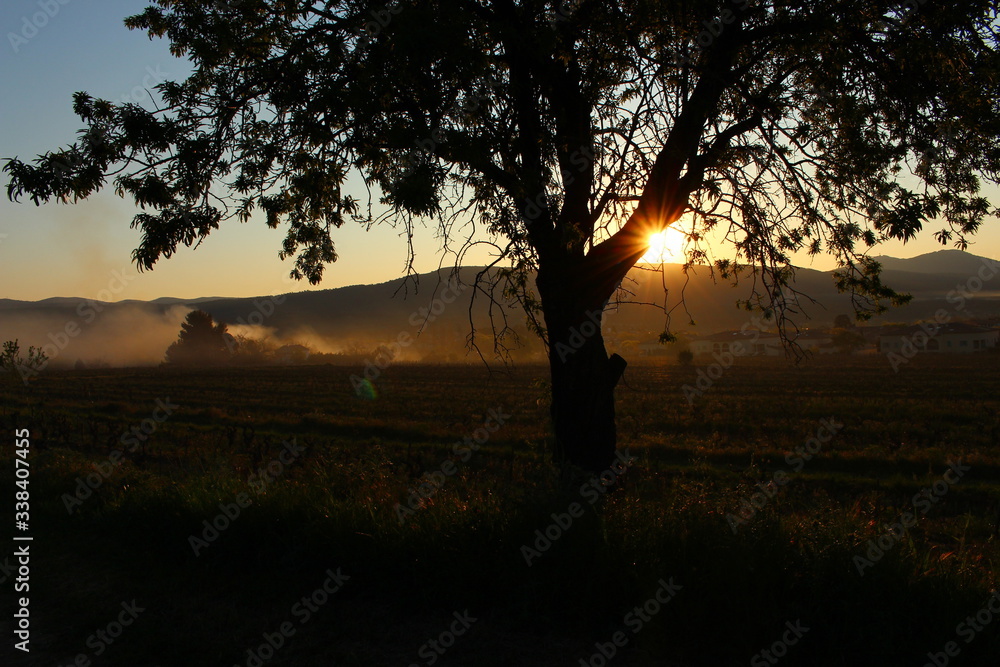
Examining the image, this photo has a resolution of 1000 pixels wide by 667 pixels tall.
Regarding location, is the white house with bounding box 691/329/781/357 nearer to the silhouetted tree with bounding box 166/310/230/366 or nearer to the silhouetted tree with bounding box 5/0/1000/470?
the silhouetted tree with bounding box 166/310/230/366

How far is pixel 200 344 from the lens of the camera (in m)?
93.7

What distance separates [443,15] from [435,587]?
5.37 m

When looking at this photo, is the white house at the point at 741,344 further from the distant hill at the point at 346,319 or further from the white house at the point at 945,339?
the distant hill at the point at 346,319

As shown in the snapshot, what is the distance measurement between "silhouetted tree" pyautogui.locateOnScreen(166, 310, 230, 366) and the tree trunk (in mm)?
90886

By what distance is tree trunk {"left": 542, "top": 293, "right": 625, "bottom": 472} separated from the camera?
23.2ft

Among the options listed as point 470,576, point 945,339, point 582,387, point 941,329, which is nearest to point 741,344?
point 945,339

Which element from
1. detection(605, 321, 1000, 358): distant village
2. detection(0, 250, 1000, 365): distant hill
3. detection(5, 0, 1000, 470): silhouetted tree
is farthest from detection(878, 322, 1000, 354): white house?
detection(5, 0, 1000, 470): silhouetted tree

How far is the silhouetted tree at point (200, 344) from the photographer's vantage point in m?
91.3

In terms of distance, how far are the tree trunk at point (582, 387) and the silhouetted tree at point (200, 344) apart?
90886mm

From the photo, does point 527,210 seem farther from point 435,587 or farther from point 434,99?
point 435,587

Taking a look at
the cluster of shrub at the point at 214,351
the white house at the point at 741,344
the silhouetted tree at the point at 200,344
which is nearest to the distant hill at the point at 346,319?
the white house at the point at 741,344

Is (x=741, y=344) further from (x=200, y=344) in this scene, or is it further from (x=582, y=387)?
(x=582, y=387)

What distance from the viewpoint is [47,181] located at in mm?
6184

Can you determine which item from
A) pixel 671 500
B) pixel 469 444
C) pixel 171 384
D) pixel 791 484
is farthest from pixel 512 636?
pixel 171 384
